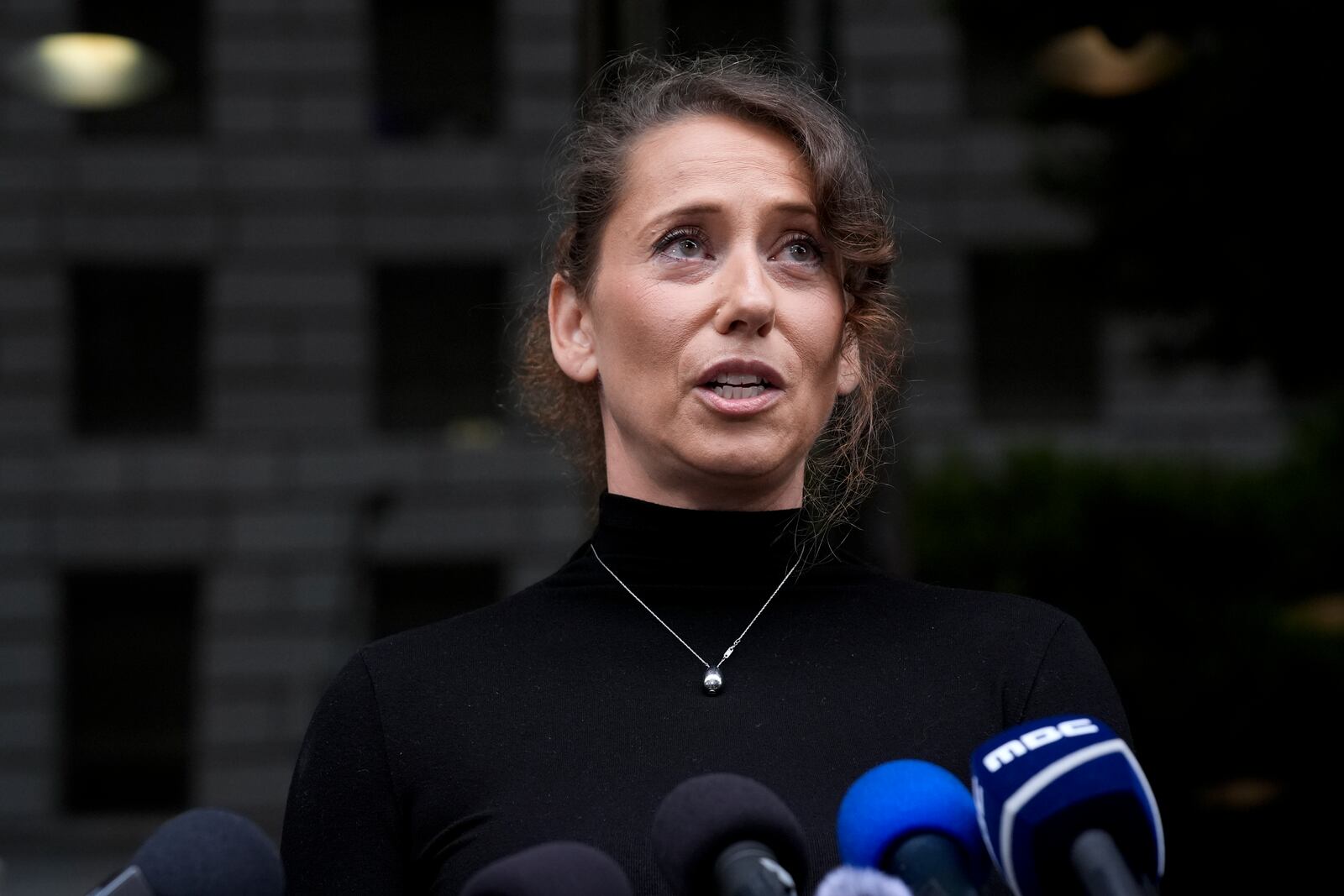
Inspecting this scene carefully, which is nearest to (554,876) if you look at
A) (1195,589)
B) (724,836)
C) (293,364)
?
(724,836)

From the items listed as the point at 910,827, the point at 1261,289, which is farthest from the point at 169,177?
the point at 910,827

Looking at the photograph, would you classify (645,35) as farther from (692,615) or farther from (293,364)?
(293,364)

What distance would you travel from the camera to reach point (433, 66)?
1647 centimetres

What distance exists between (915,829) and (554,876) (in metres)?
0.31

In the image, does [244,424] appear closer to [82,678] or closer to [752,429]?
[82,678]

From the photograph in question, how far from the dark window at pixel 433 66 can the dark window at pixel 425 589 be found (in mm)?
4419

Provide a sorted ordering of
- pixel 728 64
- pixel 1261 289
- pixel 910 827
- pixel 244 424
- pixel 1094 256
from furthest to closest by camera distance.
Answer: pixel 244 424, pixel 1094 256, pixel 1261 289, pixel 728 64, pixel 910 827

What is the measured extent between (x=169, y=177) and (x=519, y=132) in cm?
349

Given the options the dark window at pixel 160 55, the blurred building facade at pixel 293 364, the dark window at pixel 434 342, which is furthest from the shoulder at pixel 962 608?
the dark window at pixel 160 55

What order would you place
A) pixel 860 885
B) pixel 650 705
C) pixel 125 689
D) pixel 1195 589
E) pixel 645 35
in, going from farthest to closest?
pixel 125 689 < pixel 1195 589 < pixel 645 35 < pixel 650 705 < pixel 860 885

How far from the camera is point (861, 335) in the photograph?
7.86 feet

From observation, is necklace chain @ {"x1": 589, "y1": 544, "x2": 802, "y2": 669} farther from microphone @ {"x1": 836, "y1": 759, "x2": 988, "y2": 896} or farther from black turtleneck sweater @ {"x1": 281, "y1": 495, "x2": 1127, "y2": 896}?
microphone @ {"x1": 836, "y1": 759, "x2": 988, "y2": 896}

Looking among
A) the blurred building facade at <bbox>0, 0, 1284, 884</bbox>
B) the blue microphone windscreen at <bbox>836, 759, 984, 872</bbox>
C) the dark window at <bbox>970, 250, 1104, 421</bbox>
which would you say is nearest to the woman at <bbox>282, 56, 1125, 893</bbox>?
the blue microphone windscreen at <bbox>836, 759, 984, 872</bbox>

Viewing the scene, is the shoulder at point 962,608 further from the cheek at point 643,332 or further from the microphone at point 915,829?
the microphone at point 915,829
